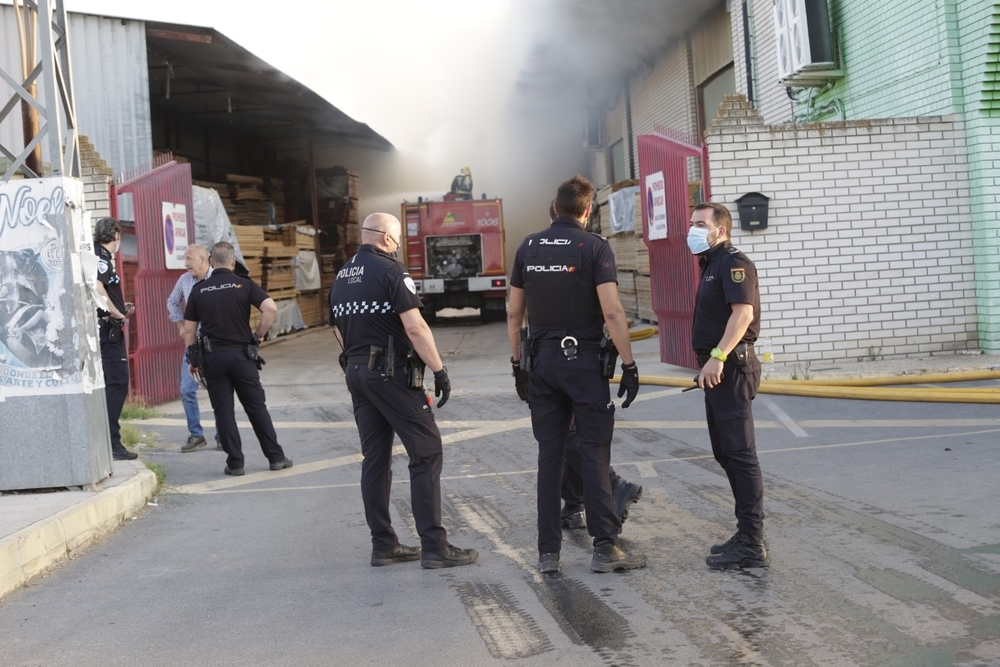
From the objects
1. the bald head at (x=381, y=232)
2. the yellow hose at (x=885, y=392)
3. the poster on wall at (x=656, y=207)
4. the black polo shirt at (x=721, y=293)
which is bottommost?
the yellow hose at (x=885, y=392)

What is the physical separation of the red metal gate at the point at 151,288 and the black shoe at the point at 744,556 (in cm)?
881

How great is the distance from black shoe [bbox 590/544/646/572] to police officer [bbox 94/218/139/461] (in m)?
4.88

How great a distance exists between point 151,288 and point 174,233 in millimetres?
943

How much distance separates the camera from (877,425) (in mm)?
8648

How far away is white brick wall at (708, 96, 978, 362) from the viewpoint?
38.0 feet

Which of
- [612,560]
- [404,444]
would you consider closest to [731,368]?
[612,560]

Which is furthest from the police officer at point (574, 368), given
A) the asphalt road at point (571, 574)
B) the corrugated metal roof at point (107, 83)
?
the corrugated metal roof at point (107, 83)

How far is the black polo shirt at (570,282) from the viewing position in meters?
5.19

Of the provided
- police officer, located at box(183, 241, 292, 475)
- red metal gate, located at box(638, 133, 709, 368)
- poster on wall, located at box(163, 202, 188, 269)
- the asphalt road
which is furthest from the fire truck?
police officer, located at box(183, 241, 292, 475)

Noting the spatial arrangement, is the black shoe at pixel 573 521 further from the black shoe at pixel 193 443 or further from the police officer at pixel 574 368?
the black shoe at pixel 193 443

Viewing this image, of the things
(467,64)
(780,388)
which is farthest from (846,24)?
(467,64)

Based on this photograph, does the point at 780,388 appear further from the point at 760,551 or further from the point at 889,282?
the point at 760,551

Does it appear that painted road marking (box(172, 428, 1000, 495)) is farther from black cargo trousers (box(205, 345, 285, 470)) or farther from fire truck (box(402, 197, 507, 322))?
fire truck (box(402, 197, 507, 322))

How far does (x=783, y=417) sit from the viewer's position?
925cm
